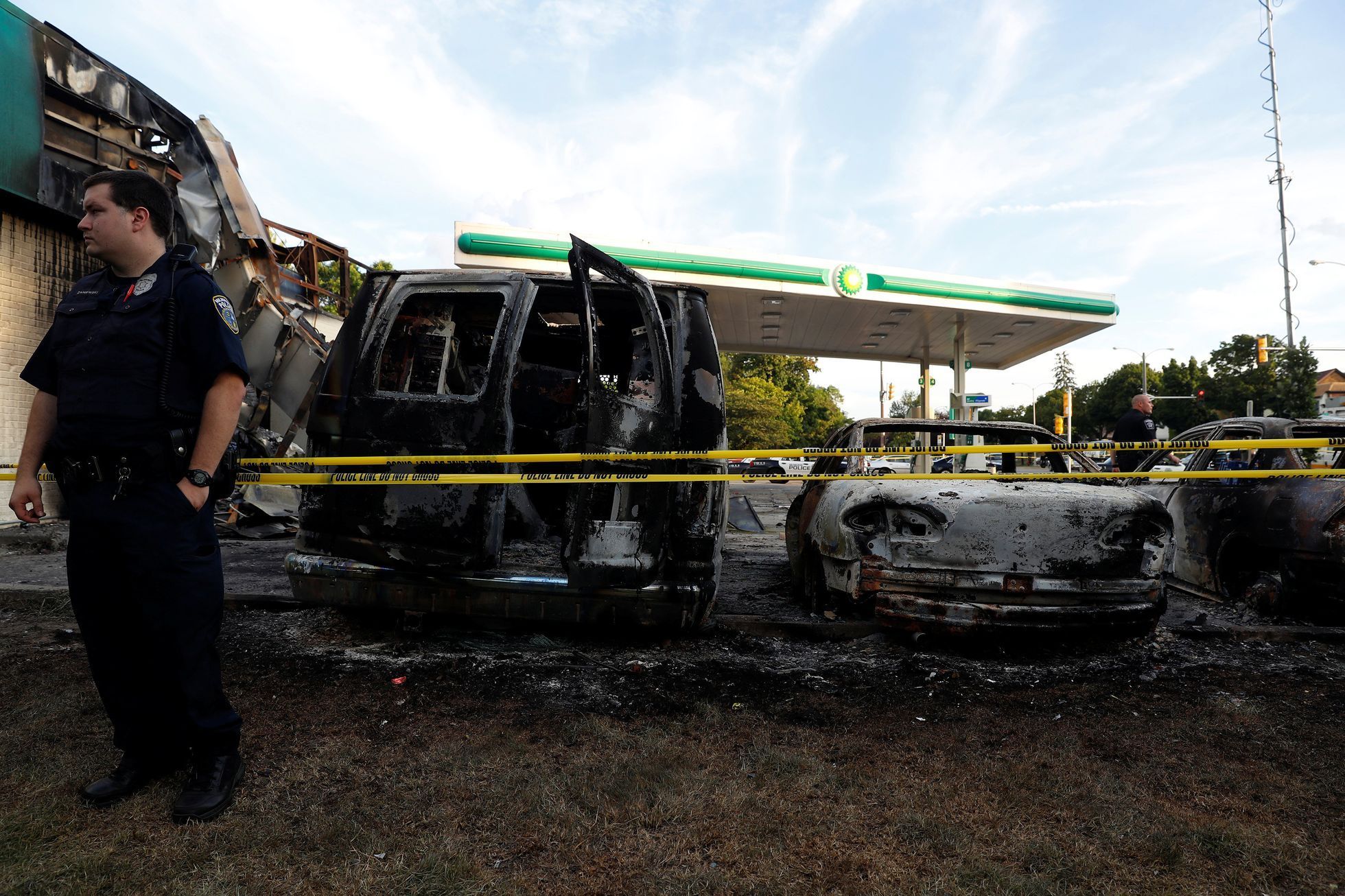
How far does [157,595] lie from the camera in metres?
2.17

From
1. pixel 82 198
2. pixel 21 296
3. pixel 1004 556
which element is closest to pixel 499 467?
pixel 1004 556

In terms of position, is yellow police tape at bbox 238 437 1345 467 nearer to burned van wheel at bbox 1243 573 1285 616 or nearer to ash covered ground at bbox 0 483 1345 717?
ash covered ground at bbox 0 483 1345 717

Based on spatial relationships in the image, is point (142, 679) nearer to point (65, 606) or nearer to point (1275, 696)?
point (65, 606)

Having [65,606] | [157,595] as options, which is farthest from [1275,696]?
[65,606]

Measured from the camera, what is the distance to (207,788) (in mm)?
2191

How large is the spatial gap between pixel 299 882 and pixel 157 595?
0.92 meters

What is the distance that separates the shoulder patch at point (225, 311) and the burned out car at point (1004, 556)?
112 inches

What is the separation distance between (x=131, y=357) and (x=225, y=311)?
0.29m

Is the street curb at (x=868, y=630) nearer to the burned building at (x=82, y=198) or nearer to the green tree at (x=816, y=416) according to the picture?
the burned building at (x=82, y=198)

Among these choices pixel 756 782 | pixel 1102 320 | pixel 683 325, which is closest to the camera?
pixel 756 782

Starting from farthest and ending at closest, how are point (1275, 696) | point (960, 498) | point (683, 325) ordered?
point (683, 325) → point (960, 498) → point (1275, 696)

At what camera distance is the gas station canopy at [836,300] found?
1592 cm

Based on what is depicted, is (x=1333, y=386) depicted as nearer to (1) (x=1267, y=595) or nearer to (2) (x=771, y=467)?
(2) (x=771, y=467)

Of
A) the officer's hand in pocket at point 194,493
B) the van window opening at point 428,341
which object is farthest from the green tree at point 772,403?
the officer's hand in pocket at point 194,493
